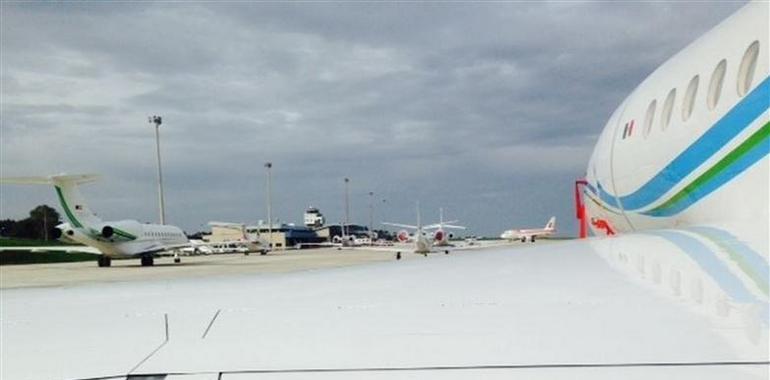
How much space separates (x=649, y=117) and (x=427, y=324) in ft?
22.4

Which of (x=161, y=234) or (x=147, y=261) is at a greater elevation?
(x=161, y=234)

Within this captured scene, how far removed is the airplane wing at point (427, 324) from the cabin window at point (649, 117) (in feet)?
16.8

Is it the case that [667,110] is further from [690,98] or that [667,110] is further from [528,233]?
[528,233]

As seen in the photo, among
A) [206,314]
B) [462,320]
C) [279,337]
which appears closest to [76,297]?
[206,314]

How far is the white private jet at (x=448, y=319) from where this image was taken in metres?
1.62

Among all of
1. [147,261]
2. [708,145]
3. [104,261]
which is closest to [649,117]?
[708,145]

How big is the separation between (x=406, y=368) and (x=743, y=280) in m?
1.35

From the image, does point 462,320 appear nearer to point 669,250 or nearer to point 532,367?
point 532,367

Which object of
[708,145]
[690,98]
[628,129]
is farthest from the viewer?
[628,129]

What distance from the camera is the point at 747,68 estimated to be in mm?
5711

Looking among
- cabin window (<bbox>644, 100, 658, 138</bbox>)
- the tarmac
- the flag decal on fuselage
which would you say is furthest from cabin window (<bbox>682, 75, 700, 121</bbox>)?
the tarmac

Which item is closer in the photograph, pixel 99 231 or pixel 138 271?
pixel 138 271

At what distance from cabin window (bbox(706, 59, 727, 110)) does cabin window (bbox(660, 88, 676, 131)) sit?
40.4 inches

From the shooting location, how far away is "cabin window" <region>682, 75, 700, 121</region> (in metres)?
6.73
